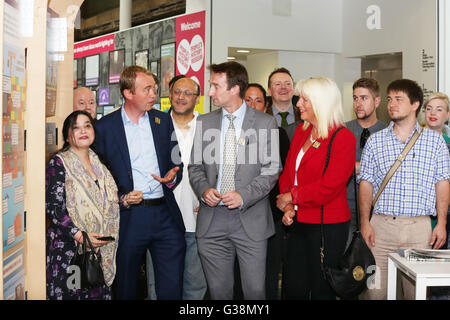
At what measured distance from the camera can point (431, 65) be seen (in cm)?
669

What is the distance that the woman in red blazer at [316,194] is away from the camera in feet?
10.5

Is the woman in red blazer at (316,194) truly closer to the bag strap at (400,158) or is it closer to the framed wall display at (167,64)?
the bag strap at (400,158)

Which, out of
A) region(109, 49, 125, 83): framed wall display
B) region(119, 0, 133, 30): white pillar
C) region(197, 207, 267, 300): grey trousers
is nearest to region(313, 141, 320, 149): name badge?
region(197, 207, 267, 300): grey trousers

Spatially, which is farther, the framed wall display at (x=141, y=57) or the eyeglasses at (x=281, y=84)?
the framed wall display at (x=141, y=57)

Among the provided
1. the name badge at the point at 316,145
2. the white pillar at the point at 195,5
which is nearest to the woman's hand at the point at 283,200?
the name badge at the point at 316,145

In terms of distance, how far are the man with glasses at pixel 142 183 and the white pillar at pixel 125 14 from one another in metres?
5.19

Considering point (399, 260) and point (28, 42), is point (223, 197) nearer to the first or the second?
point (399, 260)

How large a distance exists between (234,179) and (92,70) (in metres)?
5.93

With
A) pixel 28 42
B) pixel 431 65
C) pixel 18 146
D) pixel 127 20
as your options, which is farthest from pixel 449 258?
pixel 127 20

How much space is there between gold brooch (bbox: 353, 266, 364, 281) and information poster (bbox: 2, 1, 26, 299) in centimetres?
187

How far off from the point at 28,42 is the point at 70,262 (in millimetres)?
1218

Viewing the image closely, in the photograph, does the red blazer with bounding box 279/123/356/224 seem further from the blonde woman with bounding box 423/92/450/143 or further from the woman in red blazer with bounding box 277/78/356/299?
the blonde woman with bounding box 423/92/450/143

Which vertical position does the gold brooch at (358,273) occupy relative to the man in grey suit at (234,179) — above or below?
below

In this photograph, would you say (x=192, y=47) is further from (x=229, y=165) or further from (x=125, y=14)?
(x=229, y=165)
